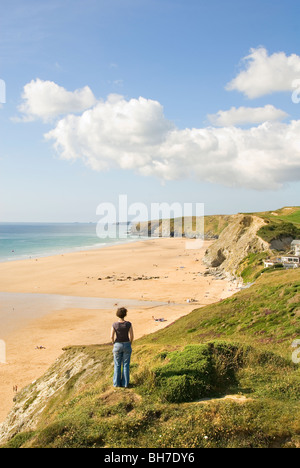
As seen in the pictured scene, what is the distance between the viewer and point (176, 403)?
29.0 ft

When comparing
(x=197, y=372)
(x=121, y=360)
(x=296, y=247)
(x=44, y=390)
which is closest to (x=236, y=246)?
(x=296, y=247)

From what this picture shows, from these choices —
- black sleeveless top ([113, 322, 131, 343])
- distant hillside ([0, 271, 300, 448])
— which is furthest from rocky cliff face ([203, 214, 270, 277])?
black sleeveless top ([113, 322, 131, 343])

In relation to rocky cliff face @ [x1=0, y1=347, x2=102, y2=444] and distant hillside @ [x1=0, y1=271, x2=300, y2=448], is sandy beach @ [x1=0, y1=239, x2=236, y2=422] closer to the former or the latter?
rocky cliff face @ [x1=0, y1=347, x2=102, y2=444]

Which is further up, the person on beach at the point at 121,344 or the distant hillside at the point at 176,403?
the person on beach at the point at 121,344

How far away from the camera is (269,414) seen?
780 centimetres

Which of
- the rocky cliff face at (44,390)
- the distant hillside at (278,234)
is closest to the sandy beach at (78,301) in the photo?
the rocky cliff face at (44,390)

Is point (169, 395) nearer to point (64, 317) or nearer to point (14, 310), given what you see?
point (64, 317)

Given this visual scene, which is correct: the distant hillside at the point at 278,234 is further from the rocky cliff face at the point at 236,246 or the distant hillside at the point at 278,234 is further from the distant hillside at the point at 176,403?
the distant hillside at the point at 176,403

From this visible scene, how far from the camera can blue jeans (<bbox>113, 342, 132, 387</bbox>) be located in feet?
32.0

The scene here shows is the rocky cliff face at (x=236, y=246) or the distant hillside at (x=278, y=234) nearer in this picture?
the distant hillside at (x=278, y=234)

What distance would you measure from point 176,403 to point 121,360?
2078 mm

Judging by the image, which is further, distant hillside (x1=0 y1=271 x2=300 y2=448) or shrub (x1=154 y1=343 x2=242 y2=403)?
shrub (x1=154 y1=343 x2=242 y2=403)

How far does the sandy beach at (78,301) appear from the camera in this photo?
27.2m

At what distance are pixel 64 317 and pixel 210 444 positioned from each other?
3337cm
